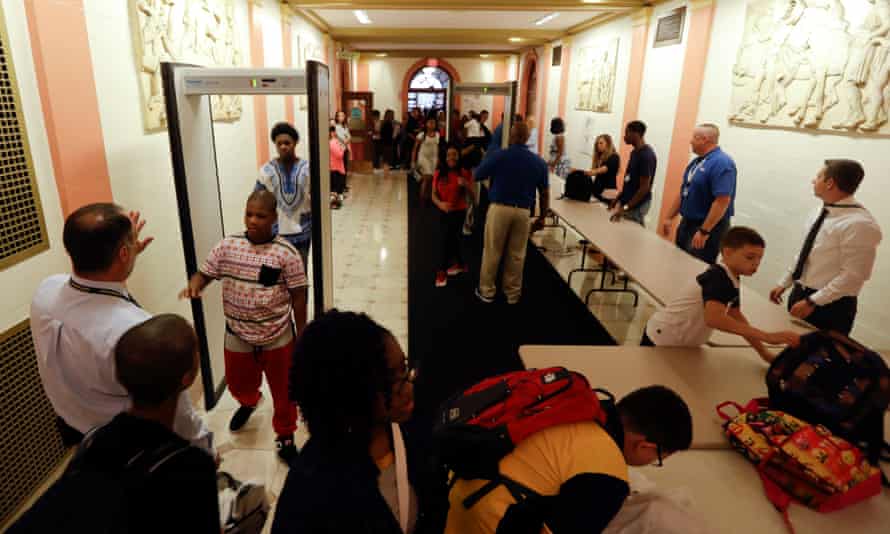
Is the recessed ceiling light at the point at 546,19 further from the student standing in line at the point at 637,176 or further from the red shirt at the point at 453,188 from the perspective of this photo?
the red shirt at the point at 453,188

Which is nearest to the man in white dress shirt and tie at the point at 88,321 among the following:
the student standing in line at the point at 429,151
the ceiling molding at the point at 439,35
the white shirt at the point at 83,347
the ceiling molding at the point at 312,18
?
the white shirt at the point at 83,347

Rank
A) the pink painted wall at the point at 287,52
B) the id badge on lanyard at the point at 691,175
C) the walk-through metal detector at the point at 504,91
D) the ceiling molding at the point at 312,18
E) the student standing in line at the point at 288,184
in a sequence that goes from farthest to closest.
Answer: the ceiling molding at the point at 312,18, the pink painted wall at the point at 287,52, the walk-through metal detector at the point at 504,91, the id badge on lanyard at the point at 691,175, the student standing in line at the point at 288,184

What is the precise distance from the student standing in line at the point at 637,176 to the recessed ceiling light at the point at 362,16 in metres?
5.25

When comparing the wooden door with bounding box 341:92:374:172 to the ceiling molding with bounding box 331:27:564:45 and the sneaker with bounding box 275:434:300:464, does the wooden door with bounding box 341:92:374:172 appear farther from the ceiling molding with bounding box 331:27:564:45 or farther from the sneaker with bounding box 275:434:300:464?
the sneaker with bounding box 275:434:300:464

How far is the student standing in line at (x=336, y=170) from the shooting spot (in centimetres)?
827

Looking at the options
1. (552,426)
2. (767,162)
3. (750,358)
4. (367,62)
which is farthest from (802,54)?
(367,62)

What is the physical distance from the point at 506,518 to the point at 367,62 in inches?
659

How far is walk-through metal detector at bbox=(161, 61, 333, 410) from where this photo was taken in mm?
2270

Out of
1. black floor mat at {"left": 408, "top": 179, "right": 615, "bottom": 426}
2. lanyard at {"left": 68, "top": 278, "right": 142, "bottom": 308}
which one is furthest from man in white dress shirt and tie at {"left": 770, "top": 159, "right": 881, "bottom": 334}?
lanyard at {"left": 68, "top": 278, "right": 142, "bottom": 308}

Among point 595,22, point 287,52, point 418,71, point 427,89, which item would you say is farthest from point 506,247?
point 427,89

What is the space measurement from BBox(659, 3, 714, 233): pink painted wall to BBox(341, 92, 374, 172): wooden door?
812 cm

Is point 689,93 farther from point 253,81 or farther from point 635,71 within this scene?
point 253,81

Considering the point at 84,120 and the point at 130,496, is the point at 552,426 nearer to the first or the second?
the point at 130,496

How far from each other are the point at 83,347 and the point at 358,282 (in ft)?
12.1
